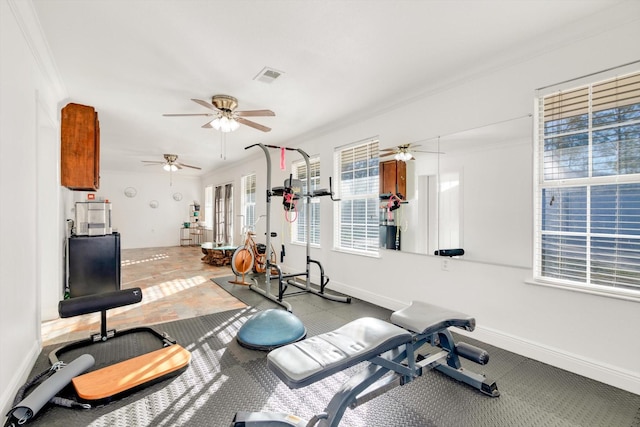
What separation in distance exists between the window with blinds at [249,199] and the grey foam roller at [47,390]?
551cm

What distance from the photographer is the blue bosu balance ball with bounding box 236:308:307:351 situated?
2.68 meters

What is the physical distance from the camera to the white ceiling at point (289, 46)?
2.11 metres

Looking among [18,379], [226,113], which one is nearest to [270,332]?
[18,379]

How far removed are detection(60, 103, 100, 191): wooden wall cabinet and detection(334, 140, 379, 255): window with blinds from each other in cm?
323

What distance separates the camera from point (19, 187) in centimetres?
209

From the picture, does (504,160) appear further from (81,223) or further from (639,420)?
(81,223)

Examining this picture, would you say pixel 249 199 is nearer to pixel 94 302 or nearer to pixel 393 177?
pixel 393 177

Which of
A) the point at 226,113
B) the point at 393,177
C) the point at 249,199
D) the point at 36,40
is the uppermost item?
the point at 36,40

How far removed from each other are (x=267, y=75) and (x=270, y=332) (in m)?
2.56

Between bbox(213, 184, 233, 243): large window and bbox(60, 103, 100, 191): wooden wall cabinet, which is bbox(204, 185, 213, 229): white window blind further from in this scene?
bbox(60, 103, 100, 191): wooden wall cabinet

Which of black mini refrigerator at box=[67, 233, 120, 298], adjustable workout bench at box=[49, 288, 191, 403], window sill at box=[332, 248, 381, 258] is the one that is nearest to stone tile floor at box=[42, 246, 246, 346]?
black mini refrigerator at box=[67, 233, 120, 298]

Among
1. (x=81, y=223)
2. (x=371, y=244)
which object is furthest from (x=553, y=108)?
(x=81, y=223)

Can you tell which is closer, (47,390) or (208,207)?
(47,390)

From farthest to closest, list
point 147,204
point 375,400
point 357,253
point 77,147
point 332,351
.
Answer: point 147,204 → point 357,253 → point 77,147 → point 375,400 → point 332,351
